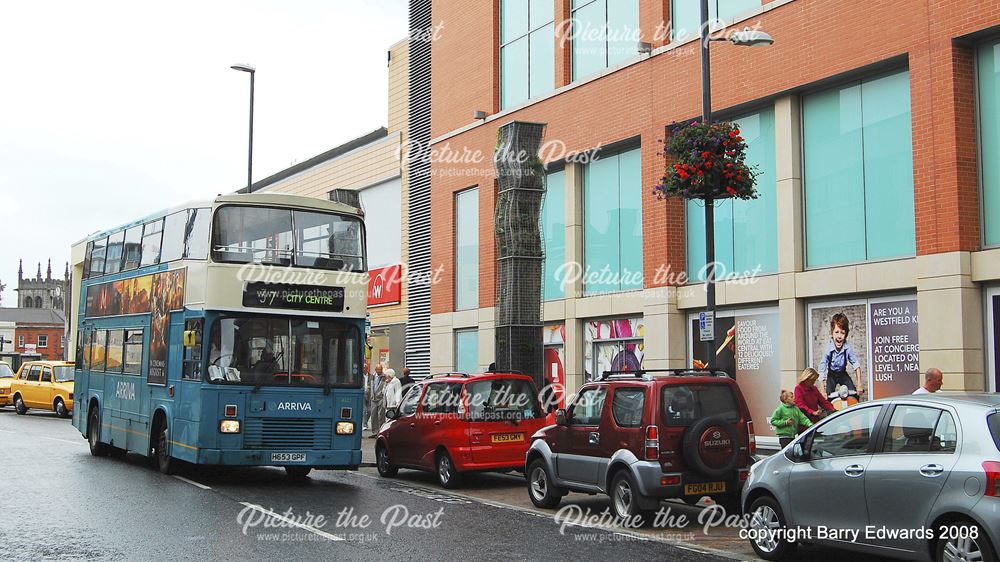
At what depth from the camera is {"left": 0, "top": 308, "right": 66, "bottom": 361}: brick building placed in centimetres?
13626

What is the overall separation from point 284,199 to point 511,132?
4699 millimetres

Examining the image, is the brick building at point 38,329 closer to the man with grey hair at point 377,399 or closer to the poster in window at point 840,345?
the man with grey hair at point 377,399

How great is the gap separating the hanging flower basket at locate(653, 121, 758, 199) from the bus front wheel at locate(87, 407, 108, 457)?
12.2 metres

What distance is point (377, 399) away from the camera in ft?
82.0

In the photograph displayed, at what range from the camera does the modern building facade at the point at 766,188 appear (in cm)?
1522

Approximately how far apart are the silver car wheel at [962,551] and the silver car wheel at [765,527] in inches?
81.0

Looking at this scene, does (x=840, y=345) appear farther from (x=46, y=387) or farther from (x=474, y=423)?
(x=46, y=387)

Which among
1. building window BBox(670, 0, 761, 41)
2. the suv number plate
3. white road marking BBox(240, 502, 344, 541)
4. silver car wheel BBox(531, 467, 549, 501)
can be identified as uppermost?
building window BBox(670, 0, 761, 41)

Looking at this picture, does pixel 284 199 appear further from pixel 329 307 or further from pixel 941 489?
pixel 941 489

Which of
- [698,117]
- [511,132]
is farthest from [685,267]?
[511,132]

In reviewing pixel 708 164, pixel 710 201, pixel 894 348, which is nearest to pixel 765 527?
pixel 710 201

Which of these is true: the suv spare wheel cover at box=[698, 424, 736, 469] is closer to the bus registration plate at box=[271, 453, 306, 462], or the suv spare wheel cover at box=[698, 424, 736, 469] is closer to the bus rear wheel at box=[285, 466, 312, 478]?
the bus registration plate at box=[271, 453, 306, 462]

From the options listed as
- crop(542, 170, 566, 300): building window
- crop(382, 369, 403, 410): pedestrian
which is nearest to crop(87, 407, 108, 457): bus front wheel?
crop(382, 369, 403, 410): pedestrian

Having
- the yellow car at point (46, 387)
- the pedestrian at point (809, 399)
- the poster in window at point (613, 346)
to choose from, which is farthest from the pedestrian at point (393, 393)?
the yellow car at point (46, 387)
